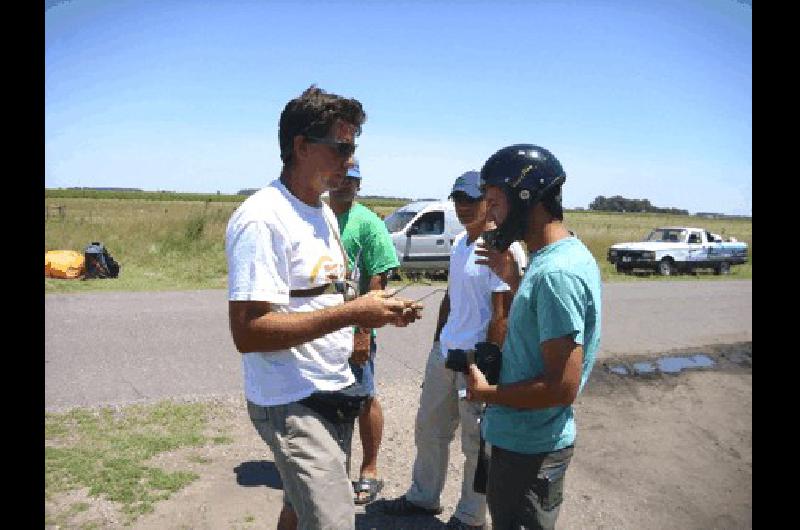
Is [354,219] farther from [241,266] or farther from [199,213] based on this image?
[199,213]

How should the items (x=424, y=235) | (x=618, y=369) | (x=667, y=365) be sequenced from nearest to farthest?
(x=618, y=369)
(x=667, y=365)
(x=424, y=235)

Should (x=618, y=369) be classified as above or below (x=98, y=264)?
below

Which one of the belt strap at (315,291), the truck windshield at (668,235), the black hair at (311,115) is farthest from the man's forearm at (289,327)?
the truck windshield at (668,235)

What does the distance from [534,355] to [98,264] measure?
13.8 metres

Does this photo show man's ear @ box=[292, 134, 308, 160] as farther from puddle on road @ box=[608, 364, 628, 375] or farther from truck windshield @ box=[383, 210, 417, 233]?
truck windshield @ box=[383, 210, 417, 233]

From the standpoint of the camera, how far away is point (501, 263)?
2865 millimetres

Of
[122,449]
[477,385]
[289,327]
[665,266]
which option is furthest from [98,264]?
[665,266]

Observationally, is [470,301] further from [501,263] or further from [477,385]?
[477,385]

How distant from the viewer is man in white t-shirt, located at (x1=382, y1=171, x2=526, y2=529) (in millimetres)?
3664

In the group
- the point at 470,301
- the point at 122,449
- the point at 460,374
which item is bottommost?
the point at 122,449

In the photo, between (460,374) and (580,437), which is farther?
(580,437)

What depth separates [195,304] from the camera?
11406 mm

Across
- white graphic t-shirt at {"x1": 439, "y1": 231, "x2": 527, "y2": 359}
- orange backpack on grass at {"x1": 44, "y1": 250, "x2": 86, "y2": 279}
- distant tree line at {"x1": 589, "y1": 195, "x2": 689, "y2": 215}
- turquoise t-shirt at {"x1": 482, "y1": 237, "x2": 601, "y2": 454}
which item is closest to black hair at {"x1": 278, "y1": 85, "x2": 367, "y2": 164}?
turquoise t-shirt at {"x1": 482, "y1": 237, "x2": 601, "y2": 454}

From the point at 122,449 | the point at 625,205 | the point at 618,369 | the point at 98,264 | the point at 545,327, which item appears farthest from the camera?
the point at 625,205
